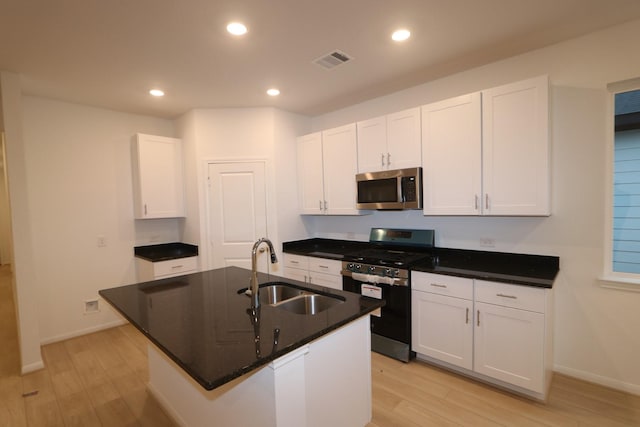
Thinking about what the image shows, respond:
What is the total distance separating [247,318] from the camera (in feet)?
5.28

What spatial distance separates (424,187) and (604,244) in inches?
55.6

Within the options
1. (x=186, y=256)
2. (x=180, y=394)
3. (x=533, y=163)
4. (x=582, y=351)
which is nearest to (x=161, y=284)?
(x=180, y=394)

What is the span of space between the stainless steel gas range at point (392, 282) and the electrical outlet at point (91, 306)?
3103 millimetres

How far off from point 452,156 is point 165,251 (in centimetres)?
381

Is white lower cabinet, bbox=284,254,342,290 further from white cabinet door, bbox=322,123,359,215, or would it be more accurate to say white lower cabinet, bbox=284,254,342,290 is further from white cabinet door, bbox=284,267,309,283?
white cabinet door, bbox=322,123,359,215

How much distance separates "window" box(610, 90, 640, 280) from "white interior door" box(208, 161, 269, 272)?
134 inches

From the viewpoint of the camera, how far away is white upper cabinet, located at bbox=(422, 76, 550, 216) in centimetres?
233

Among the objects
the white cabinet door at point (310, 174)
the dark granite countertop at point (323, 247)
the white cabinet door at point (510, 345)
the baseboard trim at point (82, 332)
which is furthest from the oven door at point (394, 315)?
the baseboard trim at point (82, 332)

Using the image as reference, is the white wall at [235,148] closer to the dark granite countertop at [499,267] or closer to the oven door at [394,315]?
the oven door at [394,315]

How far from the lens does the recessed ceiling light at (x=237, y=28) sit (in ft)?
6.92

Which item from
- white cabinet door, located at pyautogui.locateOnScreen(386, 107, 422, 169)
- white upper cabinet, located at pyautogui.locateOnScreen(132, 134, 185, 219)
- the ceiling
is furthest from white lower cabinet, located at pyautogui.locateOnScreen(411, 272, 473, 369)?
white upper cabinet, located at pyautogui.locateOnScreen(132, 134, 185, 219)

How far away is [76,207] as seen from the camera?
145 inches

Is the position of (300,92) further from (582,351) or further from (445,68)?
(582,351)

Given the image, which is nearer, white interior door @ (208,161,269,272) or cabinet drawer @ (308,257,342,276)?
cabinet drawer @ (308,257,342,276)
